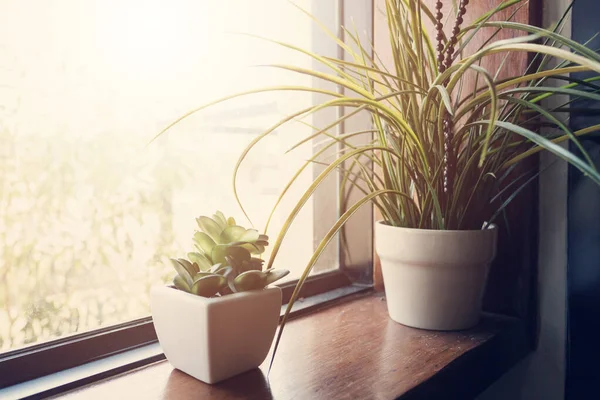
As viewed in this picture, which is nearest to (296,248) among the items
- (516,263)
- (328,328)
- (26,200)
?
(328,328)

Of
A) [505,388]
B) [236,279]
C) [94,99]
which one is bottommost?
[505,388]

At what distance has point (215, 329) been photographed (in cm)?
52

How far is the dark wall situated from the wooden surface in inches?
3.4

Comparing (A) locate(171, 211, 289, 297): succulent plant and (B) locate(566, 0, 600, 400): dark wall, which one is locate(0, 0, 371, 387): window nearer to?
(A) locate(171, 211, 289, 297): succulent plant

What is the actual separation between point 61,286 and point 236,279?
258 mm

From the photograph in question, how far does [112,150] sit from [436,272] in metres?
0.49

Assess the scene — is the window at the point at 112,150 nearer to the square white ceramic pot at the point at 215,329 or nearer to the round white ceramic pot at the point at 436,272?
the square white ceramic pot at the point at 215,329

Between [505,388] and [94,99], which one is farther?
[505,388]

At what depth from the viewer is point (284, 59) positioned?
41.6 inches

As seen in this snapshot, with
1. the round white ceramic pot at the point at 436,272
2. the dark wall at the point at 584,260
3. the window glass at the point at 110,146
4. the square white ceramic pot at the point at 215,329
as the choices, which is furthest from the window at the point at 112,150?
the dark wall at the point at 584,260

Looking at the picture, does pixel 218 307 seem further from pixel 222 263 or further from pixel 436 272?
pixel 436 272

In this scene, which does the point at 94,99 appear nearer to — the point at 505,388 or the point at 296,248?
the point at 296,248

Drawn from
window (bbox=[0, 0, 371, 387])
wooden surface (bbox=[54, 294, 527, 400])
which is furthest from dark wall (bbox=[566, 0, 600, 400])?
window (bbox=[0, 0, 371, 387])

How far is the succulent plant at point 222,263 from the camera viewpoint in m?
0.55
